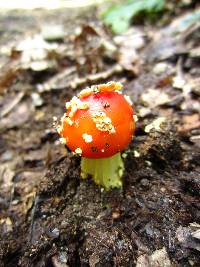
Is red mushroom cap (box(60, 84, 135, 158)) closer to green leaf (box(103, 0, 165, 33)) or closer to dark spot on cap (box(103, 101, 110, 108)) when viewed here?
dark spot on cap (box(103, 101, 110, 108))

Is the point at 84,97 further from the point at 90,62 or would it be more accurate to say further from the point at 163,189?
the point at 90,62

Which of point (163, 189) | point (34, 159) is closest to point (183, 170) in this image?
point (163, 189)

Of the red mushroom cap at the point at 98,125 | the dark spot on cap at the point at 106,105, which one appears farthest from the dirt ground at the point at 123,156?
the dark spot on cap at the point at 106,105

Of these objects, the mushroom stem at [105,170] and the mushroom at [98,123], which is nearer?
the mushroom at [98,123]

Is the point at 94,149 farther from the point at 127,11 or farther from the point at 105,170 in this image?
the point at 127,11

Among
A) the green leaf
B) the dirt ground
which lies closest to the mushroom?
the dirt ground

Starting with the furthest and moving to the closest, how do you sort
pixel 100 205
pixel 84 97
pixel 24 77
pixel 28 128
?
pixel 24 77, pixel 28 128, pixel 100 205, pixel 84 97

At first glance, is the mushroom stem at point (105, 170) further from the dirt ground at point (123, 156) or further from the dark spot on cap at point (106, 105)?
the dark spot on cap at point (106, 105)
